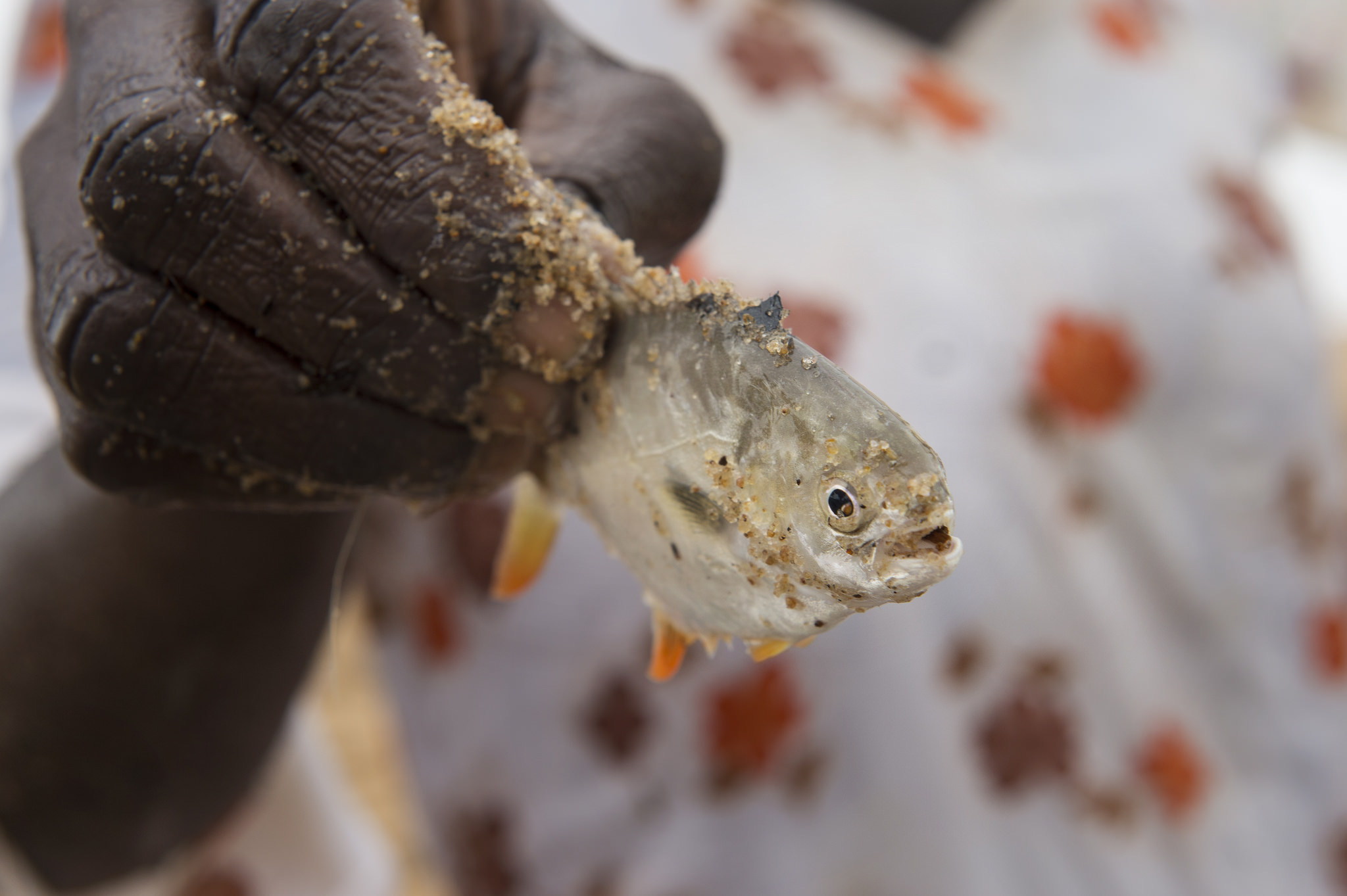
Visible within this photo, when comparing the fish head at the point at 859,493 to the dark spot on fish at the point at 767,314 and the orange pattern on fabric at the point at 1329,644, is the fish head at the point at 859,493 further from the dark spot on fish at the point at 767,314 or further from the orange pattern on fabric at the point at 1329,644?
the orange pattern on fabric at the point at 1329,644

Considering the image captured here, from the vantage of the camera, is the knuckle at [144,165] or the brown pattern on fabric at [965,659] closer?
the knuckle at [144,165]

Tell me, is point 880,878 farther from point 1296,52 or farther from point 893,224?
point 1296,52

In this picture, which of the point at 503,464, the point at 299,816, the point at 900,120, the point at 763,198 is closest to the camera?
the point at 503,464

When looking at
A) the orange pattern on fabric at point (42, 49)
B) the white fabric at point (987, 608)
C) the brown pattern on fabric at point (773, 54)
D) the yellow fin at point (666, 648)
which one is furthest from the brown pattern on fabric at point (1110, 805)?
the orange pattern on fabric at point (42, 49)

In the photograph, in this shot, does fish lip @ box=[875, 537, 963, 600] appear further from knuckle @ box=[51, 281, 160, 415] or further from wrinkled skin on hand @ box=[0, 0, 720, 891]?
knuckle @ box=[51, 281, 160, 415]

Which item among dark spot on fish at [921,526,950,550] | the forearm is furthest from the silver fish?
the forearm

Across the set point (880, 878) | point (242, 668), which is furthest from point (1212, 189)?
point (242, 668)

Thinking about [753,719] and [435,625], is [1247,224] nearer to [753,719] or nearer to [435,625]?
[753,719]
